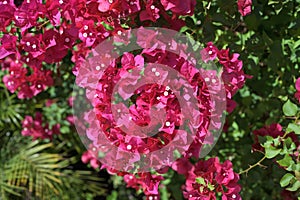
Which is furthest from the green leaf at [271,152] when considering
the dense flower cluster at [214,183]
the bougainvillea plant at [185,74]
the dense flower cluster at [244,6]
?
the dense flower cluster at [244,6]

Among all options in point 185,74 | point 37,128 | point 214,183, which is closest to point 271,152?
point 214,183

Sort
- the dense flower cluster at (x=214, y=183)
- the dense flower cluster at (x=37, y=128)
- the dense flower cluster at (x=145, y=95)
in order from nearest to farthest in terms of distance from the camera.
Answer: the dense flower cluster at (x=145, y=95), the dense flower cluster at (x=214, y=183), the dense flower cluster at (x=37, y=128)

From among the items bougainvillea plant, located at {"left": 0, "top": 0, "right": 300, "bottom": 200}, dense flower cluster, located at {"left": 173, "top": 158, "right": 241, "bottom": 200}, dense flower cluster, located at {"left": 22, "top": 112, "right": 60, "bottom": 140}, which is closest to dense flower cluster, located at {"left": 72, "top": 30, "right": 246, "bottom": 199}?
bougainvillea plant, located at {"left": 0, "top": 0, "right": 300, "bottom": 200}

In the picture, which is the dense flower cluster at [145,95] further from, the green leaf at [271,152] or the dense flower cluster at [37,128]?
the dense flower cluster at [37,128]

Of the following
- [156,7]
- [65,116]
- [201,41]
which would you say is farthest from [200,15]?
[65,116]

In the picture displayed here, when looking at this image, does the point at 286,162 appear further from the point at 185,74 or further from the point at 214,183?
the point at 185,74

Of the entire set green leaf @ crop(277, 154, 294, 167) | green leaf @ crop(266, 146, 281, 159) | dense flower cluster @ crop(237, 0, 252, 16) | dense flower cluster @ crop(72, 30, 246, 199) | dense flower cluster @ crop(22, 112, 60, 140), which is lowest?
dense flower cluster @ crop(22, 112, 60, 140)

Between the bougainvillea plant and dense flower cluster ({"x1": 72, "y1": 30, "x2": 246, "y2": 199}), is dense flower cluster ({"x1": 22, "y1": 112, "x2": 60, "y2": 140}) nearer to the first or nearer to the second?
the bougainvillea plant

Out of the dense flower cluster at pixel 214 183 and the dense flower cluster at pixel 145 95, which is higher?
the dense flower cluster at pixel 145 95
